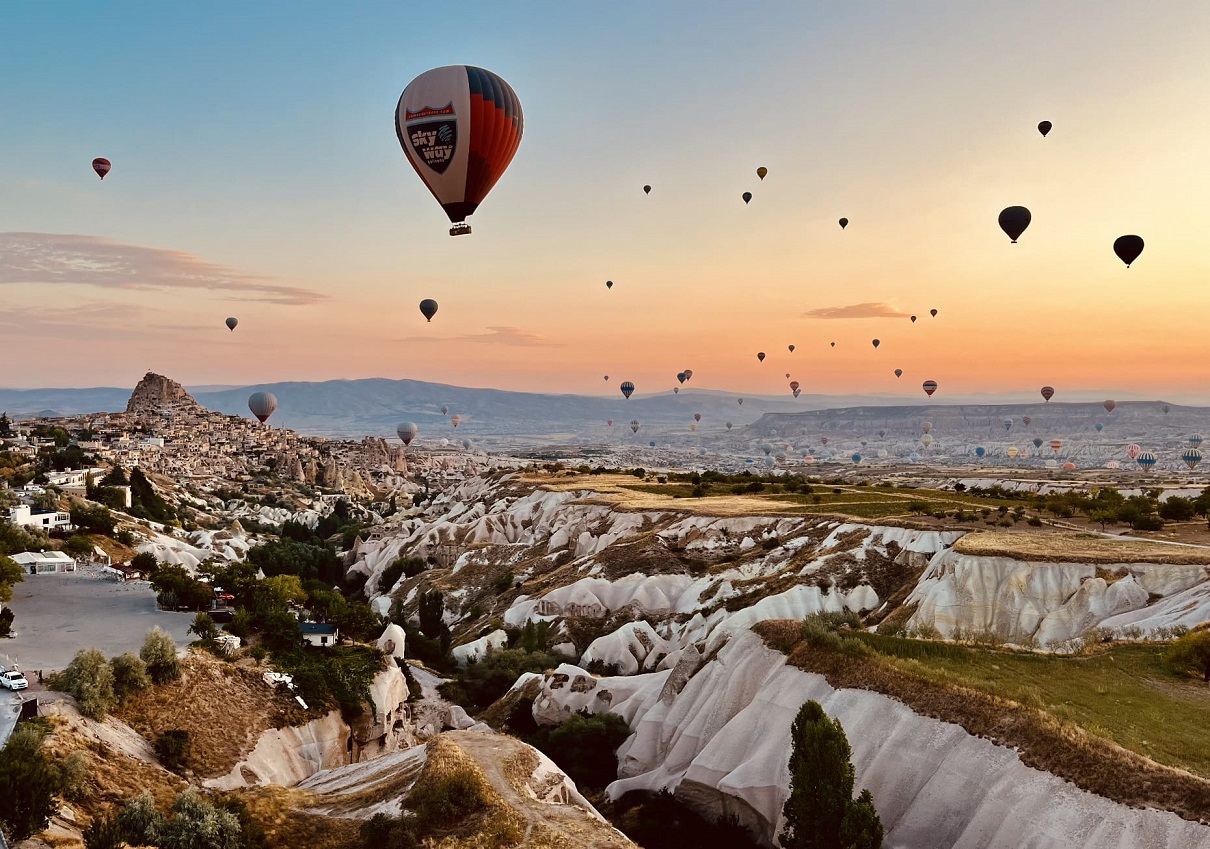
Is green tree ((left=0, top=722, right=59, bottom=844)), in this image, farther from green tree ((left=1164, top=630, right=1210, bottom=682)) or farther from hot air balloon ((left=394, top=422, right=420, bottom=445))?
hot air balloon ((left=394, top=422, right=420, bottom=445))

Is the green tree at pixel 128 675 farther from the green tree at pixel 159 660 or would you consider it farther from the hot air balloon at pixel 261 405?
the hot air balloon at pixel 261 405

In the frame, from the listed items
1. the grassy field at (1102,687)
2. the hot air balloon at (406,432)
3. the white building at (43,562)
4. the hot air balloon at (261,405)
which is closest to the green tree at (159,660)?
the grassy field at (1102,687)

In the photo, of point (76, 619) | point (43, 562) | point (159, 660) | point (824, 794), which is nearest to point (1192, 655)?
point (824, 794)

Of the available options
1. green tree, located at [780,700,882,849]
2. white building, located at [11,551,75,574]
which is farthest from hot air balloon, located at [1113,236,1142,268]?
white building, located at [11,551,75,574]

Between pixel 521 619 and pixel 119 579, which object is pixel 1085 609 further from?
pixel 119 579

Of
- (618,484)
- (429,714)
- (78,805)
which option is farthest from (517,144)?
(618,484)
